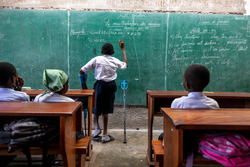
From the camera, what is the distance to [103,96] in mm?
3279

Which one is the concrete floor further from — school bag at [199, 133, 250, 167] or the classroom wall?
the classroom wall

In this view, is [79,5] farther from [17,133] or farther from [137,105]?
[17,133]

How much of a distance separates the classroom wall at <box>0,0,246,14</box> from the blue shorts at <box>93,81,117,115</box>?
1.54 m

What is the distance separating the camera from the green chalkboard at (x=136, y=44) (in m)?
3.86

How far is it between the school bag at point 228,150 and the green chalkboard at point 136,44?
2.71 metres

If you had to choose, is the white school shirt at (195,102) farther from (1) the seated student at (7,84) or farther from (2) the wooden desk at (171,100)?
(1) the seated student at (7,84)

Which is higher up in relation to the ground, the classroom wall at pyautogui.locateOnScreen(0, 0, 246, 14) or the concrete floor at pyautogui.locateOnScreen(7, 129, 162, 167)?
the classroom wall at pyautogui.locateOnScreen(0, 0, 246, 14)

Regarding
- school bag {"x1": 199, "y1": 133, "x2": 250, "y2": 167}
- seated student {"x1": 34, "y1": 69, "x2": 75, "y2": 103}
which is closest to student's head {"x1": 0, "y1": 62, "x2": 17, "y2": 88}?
seated student {"x1": 34, "y1": 69, "x2": 75, "y2": 103}

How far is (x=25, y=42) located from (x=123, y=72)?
1.87 meters

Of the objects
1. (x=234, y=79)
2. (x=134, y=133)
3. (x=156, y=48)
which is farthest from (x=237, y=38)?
(x=134, y=133)

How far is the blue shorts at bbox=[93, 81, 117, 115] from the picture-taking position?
10.6 ft

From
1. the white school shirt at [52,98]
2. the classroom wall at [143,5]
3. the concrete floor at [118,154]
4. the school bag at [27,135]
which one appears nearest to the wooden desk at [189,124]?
the school bag at [27,135]

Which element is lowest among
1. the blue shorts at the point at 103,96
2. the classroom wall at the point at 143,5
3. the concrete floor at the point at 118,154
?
the concrete floor at the point at 118,154

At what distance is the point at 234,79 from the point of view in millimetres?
4047
